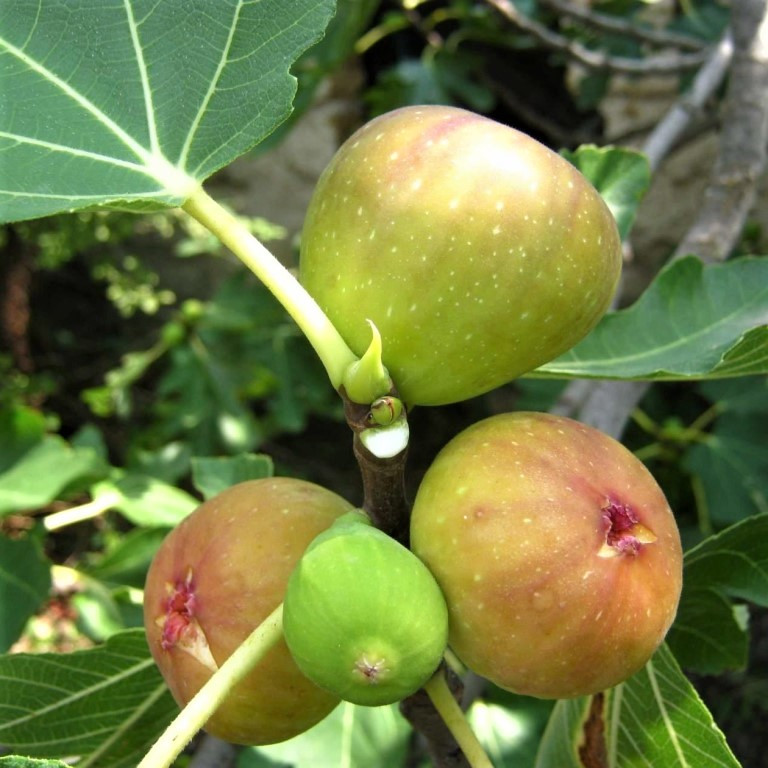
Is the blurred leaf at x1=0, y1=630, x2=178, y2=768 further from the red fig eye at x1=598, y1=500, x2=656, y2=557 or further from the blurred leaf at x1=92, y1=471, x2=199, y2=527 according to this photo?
the blurred leaf at x1=92, y1=471, x2=199, y2=527

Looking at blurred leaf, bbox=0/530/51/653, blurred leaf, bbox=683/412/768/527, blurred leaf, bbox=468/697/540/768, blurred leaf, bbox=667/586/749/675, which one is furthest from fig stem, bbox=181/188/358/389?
blurred leaf, bbox=683/412/768/527

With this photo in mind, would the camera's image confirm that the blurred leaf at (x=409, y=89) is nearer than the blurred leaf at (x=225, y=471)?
No

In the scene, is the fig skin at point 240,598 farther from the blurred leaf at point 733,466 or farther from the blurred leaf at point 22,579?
the blurred leaf at point 733,466

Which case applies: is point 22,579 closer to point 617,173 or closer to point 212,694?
point 212,694

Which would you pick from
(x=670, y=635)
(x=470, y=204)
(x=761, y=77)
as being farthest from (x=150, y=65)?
(x=761, y=77)

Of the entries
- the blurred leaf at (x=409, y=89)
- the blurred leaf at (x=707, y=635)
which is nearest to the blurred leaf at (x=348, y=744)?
the blurred leaf at (x=707, y=635)
